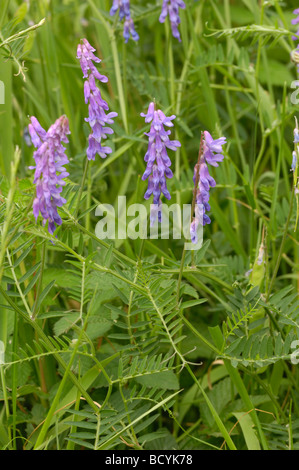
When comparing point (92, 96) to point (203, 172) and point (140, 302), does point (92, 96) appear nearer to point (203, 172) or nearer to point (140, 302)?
point (203, 172)

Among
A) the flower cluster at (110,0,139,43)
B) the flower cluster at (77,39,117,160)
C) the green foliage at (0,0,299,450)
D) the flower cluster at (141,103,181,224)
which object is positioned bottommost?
the green foliage at (0,0,299,450)

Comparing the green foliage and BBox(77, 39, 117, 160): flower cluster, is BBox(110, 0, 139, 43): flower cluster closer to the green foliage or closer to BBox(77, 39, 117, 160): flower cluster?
the green foliage

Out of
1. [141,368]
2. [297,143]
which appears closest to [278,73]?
[297,143]

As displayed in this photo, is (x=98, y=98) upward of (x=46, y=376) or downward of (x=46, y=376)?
upward

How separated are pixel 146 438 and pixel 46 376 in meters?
0.34

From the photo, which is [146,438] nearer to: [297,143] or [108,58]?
[297,143]

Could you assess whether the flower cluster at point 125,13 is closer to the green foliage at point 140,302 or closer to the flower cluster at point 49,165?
the green foliage at point 140,302

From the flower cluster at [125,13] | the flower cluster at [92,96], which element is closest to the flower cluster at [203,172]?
the flower cluster at [92,96]

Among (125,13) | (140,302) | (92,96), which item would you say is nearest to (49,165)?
(92,96)

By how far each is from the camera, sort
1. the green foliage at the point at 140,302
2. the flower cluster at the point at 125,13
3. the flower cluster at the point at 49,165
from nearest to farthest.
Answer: the flower cluster at the point at 49,165, the green foliage at the point at 140,302, the flower cluster at the point at 125,13
